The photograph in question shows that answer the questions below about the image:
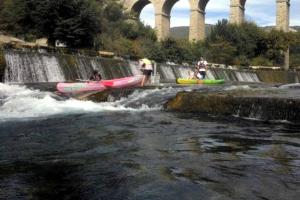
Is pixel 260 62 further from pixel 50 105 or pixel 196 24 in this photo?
pixel 50 105

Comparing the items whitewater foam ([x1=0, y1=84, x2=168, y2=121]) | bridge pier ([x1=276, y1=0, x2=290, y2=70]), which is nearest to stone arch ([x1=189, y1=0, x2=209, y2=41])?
bridge pier ([x1=276, y1=0, x2=290, y2=70])

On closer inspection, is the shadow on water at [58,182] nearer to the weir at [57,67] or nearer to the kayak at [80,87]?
the kayak at [80,87]

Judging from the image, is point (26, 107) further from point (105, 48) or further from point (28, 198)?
point (105, 48)

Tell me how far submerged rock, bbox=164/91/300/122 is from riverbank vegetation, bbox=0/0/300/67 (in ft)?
63.7

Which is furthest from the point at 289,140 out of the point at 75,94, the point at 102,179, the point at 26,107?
the point at 75,94

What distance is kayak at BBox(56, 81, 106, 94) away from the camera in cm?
1655

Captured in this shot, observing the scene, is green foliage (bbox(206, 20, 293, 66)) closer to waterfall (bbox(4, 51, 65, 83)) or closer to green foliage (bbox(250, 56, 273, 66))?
green foliage (bbox(250, 56, 273, 66))

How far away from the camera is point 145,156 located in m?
7.32

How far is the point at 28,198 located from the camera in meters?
5.21

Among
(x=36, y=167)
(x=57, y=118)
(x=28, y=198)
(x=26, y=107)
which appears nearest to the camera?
(x=28, y=198)

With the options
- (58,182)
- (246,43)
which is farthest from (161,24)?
(58,182)

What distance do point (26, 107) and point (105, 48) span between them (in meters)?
28.1

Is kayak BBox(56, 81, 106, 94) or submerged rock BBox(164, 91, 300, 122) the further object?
kayak BBox(56, 81, 106, 94)

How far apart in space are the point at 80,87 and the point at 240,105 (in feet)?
20.5
